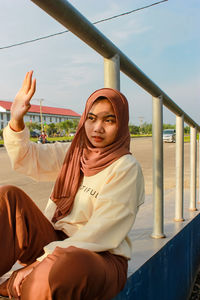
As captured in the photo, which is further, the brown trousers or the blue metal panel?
the blue metal panel

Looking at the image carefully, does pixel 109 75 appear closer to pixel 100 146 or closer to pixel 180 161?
pixel 100 146

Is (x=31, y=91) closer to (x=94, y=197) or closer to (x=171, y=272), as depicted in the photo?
(x=94, y=197)

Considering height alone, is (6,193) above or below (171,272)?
above

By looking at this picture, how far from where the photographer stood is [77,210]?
1.16 m

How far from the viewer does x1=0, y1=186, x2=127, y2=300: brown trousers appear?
80cm

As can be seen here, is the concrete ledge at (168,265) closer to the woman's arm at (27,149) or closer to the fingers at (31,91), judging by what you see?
the woman's arm at (27,149)

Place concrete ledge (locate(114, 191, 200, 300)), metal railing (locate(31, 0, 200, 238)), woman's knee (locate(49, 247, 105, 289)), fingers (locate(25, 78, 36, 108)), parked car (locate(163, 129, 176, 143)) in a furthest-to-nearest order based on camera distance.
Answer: parked car (locate(163, 129, 176, 143)), concrete ledge (locate(114, 191, 200, 300)), fingers (locate(25, 78, 36, 108)), metal railing (locate(31, 0, 200, 238)), woman's knee (locate(49, 247, 105, 289))

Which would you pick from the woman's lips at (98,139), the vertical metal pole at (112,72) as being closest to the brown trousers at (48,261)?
the woman's lips at (98,139)

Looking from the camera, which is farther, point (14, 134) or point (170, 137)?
point (170, 137)

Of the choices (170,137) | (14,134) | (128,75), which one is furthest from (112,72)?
(170,137)

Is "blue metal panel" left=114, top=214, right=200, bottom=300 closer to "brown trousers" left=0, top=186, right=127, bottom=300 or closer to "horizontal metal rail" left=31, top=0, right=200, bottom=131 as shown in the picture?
"brown trousers" left=0, top=186, right=127, bottom=300

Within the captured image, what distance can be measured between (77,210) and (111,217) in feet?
0.69

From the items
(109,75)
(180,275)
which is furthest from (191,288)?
(109,75)

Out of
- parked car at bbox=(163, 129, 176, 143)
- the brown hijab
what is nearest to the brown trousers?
the brown hijab
